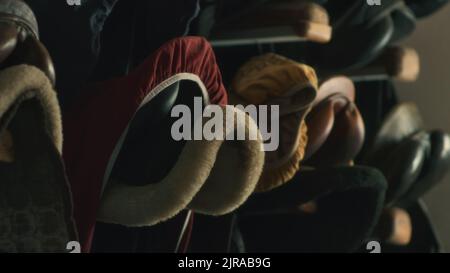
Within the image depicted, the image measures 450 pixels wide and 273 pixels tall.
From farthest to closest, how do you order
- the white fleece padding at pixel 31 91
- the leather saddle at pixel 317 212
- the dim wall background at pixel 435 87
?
the dim wall background at pixel 435 87 < the leather saddle at pixel 317 212 < the white fleece padding at pixel 31 91

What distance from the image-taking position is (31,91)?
49 cm

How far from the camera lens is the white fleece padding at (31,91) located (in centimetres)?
48

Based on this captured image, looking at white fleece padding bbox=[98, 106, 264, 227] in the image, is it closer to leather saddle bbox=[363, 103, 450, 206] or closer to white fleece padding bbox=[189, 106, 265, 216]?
white fleece padding bbox=[189, 106, 265, 216]

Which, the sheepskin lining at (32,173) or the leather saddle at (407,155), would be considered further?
the leather saddle at (407,155)

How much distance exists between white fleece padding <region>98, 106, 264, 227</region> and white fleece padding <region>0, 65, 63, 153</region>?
8 cm

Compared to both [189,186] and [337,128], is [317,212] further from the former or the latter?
[189,186]

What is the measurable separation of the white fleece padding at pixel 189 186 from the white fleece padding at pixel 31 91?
80 mm

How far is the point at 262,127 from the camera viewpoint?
0.66m

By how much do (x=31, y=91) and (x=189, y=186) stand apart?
0.38 feet

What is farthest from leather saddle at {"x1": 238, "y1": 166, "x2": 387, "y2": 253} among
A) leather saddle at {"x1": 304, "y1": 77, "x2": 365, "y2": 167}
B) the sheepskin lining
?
the sheepskin lining

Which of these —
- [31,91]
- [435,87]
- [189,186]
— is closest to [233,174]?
[189,186]

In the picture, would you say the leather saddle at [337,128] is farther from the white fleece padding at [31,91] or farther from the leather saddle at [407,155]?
the white fleece padding at [31,91]

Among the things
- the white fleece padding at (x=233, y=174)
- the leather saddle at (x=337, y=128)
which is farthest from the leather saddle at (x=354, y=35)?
the white fleece padding at (x=233, y=174)
